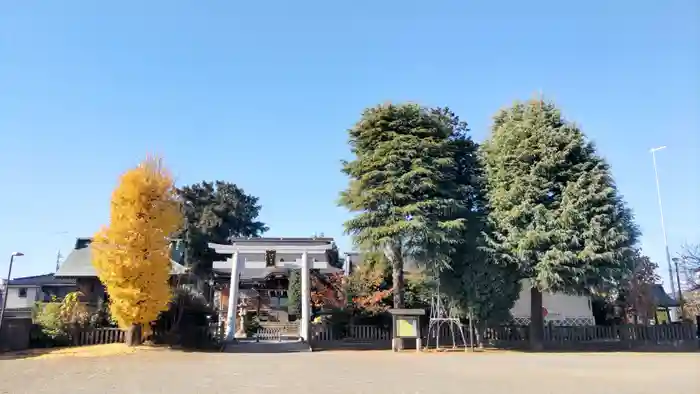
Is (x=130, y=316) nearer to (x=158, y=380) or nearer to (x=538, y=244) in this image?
(x=158, y=380)

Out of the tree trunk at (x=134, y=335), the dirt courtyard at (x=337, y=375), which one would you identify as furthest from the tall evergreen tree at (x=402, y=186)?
the tree trunk at (x=134, y=335)

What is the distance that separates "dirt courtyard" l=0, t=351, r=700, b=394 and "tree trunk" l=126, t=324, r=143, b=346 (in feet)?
6.31

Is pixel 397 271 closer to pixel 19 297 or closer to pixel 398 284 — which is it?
pixel 398 284

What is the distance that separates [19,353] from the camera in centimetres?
1670

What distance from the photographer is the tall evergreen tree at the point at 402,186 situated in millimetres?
20484

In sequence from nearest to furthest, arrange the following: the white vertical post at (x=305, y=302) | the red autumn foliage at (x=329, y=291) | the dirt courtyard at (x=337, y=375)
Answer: the dirt courtyard at (x=337, y=375)
the white vertical post at (x=305, y=302)
the red autumn foliage at (x=329, y=291)

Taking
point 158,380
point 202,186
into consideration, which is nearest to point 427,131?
point 158,380

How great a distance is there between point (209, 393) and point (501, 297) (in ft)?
49.4

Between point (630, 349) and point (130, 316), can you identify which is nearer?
point (130, 316)

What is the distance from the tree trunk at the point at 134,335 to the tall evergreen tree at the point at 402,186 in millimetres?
9296

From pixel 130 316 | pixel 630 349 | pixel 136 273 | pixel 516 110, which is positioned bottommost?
pixel 630 349

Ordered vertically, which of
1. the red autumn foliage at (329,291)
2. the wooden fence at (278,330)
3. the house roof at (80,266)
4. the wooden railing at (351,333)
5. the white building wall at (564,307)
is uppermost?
the house roof at (80,266)

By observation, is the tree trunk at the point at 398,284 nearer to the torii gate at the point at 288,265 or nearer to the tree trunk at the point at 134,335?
the torii gate at the point at 288,265

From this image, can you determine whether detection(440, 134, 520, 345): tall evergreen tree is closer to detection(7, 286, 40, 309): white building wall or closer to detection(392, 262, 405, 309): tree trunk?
detection(392, 262, 405, 309): tree trunk
